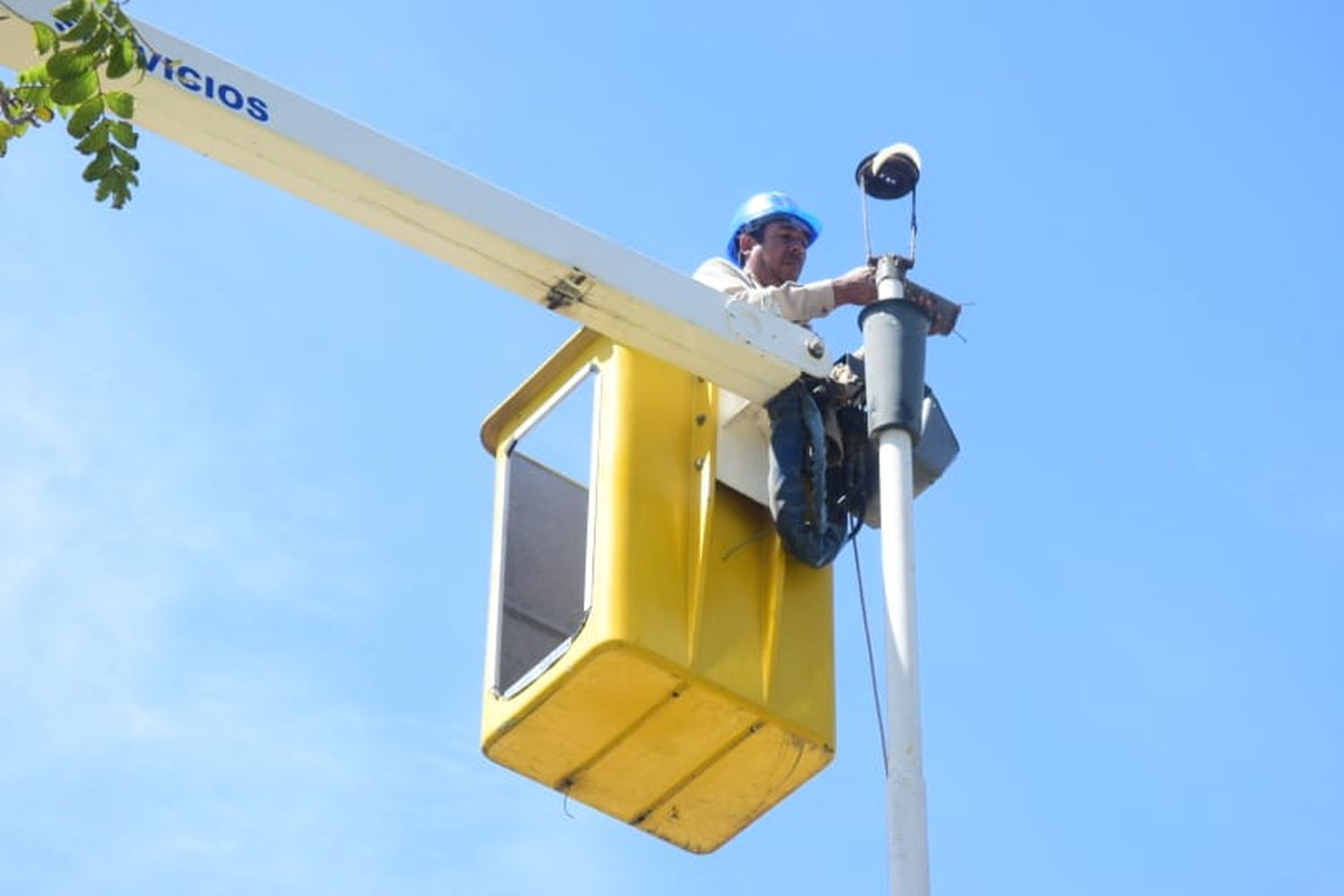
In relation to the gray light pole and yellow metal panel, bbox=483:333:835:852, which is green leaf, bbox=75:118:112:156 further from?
yellow metal panel, bbox=483:333:835:852

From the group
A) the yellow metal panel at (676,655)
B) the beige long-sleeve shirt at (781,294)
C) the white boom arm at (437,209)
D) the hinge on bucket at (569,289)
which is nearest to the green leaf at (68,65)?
the white boom arm at (437,209)

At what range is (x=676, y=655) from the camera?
812cm

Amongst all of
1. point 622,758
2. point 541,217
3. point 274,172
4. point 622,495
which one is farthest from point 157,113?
point 622,758

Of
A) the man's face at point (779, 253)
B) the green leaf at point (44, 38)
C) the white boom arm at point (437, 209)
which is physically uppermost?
the man's face at point (779, 253)

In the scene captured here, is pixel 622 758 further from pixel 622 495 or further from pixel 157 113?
pixel 157 113

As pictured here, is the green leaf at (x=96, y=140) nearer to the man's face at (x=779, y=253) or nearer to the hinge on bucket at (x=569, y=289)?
the hinge on bucket at (x=569, y=289)

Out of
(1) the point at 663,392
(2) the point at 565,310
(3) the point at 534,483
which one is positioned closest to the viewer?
(2) the point at 565,310

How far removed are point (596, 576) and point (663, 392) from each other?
0.77 m

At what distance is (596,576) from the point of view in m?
8.20

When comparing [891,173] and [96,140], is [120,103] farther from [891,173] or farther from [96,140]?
[891,173]

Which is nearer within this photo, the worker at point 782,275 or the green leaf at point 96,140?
the green leaf at point 96,140

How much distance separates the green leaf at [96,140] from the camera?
5168 millimetres

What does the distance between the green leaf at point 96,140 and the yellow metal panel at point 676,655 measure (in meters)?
3.19

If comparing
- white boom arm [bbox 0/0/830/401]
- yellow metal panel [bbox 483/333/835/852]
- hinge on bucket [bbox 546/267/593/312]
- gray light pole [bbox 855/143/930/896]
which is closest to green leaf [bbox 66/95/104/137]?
white boom arm [bbox 0/0/830/401]
